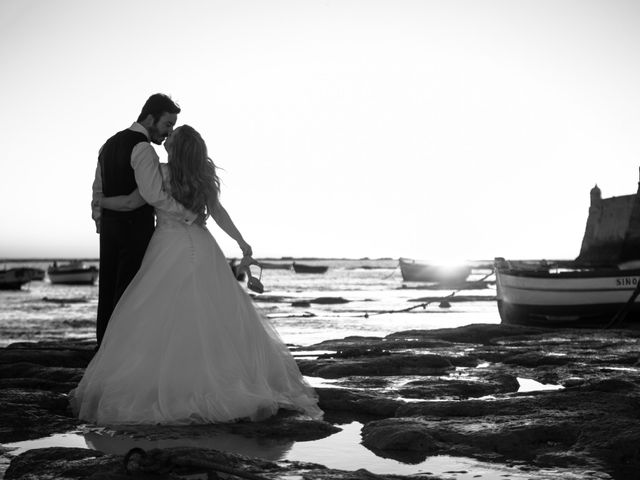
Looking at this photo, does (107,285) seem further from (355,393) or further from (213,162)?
(355,393)

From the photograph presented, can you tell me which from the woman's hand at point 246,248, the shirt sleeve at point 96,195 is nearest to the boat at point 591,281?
the woman's hand at point 246,248

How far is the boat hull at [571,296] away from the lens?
702 inches

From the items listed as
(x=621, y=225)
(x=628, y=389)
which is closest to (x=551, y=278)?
(x=621, y=225)

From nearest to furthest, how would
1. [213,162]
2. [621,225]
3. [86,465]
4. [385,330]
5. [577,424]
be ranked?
[86,465], [577,424], [213,162], [385,330], [621,225]

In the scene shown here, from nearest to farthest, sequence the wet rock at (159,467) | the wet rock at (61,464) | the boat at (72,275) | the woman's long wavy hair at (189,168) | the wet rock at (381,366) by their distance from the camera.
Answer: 1. the wet rock at (159,467)
2. the wet rock at (61,464)
3. the woman's long wavy hair at (189,168)
4. the wet rock at (381,366)
5. the boat at (72,275)

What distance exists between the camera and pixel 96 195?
5867 millimetres

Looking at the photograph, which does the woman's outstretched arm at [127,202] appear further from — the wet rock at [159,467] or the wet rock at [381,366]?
the wet rock at [381,366]

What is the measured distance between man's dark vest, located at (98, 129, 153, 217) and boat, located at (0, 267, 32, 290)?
184 ft

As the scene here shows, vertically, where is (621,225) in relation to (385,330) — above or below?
above

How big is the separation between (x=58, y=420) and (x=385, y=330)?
14.1 meters

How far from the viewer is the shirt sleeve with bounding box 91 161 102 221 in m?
5.84

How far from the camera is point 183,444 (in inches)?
172

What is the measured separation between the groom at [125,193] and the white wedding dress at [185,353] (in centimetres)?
21

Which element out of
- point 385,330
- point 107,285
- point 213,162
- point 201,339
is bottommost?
point 385,330
